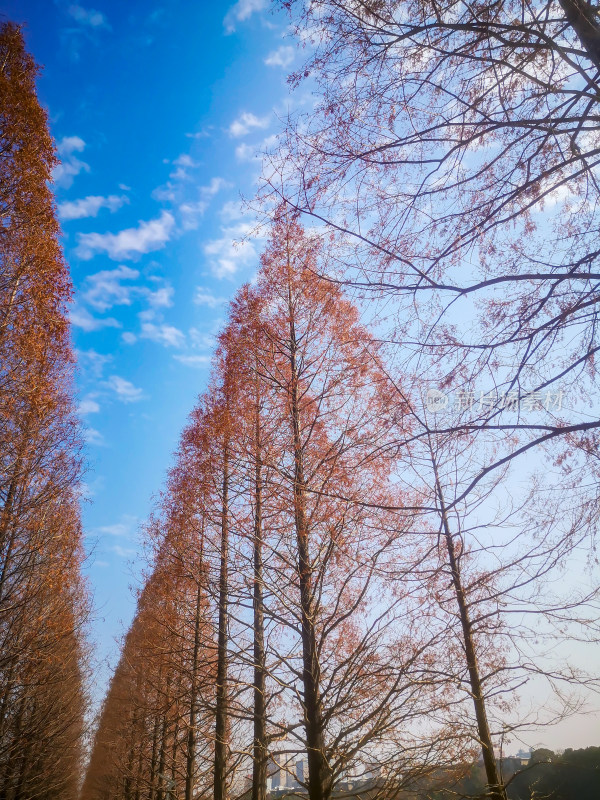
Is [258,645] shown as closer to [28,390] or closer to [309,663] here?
[309,663]

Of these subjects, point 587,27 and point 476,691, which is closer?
point 587,27

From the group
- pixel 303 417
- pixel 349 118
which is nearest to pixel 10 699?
pixel 303 417

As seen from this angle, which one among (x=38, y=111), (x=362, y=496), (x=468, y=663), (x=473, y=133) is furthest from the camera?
(x=38, y=111)

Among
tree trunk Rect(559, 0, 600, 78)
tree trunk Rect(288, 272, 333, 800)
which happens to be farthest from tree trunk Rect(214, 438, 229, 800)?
tree trunk Rect(559, 0, 600, 78)

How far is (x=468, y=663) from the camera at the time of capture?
6266mm

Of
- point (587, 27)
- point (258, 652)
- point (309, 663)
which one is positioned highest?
point (587, 27)

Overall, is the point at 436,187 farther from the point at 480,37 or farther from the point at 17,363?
the point at 17,363

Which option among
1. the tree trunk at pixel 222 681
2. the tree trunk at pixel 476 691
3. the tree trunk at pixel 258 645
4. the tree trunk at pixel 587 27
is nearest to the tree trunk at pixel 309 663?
the tree trunk at pixel 258 645

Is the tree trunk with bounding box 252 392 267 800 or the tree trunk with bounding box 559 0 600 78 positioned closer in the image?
the tree trunk with bounding box 559 0 600 78

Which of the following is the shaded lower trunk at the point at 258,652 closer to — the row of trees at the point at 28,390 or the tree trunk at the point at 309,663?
the tree trunk at the point at 309,663

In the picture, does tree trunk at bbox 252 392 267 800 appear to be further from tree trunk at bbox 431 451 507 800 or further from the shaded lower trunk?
tree trunk at bbox 431 451 507 800

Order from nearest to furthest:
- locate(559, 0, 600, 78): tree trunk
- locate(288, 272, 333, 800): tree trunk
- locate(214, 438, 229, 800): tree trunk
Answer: locate(559, 0, 600, 78): tree trunk < locate(288, 272, 333, 800): tree trunk < locate(214, 438, 229, 800): tree trunk

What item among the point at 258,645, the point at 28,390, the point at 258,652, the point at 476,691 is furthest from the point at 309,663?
the point at 28,390

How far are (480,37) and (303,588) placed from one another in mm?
4953
